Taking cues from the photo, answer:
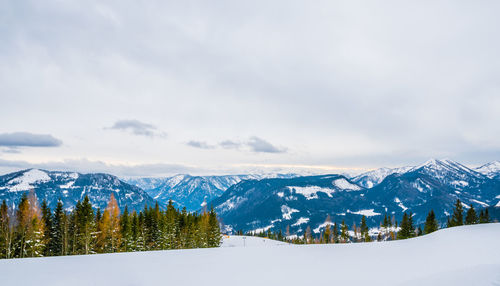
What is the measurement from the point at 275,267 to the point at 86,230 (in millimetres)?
38965

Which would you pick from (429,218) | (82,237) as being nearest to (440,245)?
(82,237)

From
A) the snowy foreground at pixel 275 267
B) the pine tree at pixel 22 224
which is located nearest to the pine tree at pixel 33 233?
the pine tree at pixel 22 224

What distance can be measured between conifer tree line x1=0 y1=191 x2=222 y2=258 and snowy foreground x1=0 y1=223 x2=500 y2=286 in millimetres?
33319

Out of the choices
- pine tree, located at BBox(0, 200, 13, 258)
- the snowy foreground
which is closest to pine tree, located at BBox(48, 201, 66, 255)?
pine tree, located at BBox(0, 200, 13, 258)

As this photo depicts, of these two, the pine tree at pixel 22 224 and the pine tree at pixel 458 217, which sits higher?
the pine tree at pixel 22 224

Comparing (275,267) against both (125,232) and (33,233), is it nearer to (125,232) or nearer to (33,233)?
(33,233)

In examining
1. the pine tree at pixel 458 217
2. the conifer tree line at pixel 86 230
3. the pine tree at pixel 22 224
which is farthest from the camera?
the pine tree at pixel 458 217

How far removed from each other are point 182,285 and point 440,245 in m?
13.2

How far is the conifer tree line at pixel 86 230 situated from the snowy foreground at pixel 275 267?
109 feet

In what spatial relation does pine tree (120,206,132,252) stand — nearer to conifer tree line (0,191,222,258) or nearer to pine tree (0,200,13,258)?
conifer tree line (0,191,222,258)

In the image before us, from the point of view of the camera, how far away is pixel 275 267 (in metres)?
10.8

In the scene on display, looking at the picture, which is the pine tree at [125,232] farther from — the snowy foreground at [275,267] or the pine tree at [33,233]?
the snowy foreground at [275,267]

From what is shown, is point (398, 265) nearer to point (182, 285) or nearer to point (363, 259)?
point (363, 259)

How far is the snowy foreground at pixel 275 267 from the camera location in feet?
30.4
